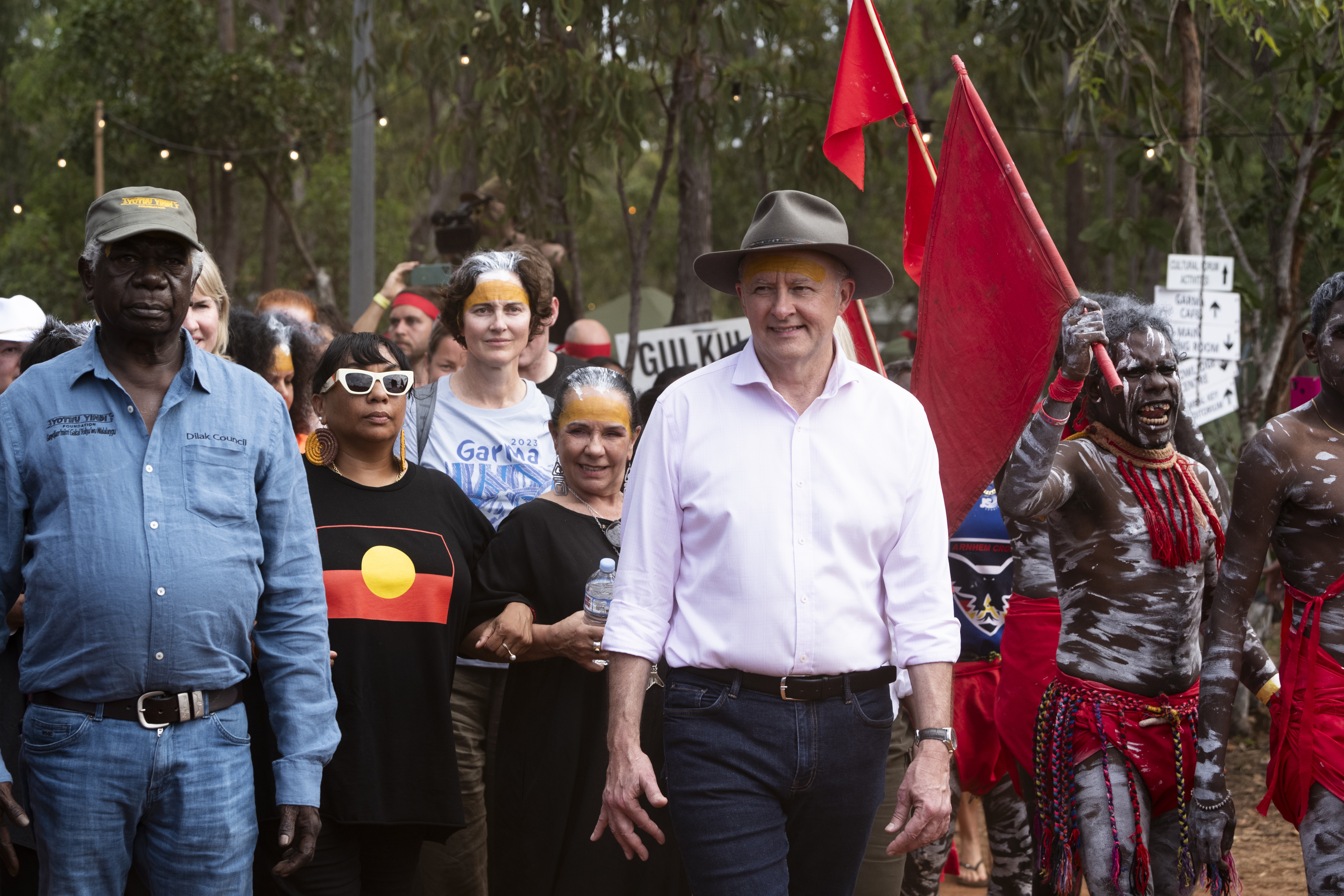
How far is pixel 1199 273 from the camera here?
27.1ft

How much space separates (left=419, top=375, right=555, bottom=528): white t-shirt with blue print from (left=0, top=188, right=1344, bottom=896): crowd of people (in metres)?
0.01

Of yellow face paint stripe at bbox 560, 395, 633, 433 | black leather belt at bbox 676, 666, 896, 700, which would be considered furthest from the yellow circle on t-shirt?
black leather belt at bbox 676, 666, 896, 700

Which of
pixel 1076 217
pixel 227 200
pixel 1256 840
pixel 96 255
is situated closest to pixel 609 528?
pixel 96 255

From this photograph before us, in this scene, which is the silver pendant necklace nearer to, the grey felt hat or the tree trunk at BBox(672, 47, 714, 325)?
the grey felt hat

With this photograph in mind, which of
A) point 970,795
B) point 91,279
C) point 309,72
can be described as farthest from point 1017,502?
point 309,72

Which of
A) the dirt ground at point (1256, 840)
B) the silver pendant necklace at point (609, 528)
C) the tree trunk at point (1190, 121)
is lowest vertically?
the dirt ground at point (1256, 840)

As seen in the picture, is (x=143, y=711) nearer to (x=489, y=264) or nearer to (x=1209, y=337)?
(x=489, y=264)

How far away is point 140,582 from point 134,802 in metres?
0.50

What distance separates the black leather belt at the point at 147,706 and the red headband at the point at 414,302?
4.52 meters

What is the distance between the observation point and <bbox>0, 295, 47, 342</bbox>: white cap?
4984mm

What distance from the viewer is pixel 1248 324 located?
1311 cm

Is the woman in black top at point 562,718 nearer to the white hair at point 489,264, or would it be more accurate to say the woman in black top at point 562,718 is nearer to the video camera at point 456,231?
the white hair at point 489,264

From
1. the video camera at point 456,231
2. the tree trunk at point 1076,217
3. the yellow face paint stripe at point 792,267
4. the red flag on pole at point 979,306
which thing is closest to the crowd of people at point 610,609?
the yellow face paint stripe at point 792,267

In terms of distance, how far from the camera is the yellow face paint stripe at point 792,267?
3.30m
